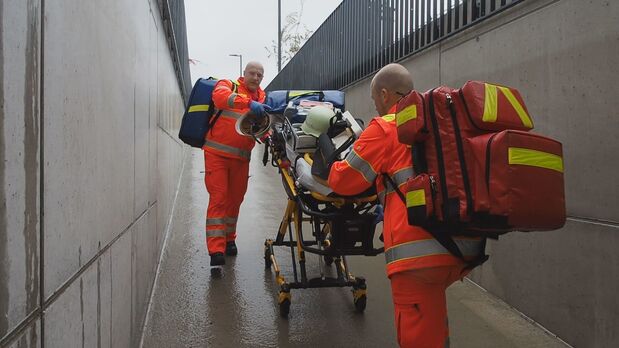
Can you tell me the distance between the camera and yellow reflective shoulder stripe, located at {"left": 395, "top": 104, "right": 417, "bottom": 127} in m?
2.04

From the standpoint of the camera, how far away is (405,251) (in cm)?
223

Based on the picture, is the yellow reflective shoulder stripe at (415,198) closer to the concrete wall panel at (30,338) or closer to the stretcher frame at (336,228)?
the stretcher frame at (336,228)

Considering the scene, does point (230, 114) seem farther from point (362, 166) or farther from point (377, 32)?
point (377, 32)

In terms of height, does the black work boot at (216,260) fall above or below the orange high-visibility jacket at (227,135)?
below

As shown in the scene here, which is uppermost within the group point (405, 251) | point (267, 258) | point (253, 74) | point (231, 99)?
point (253, 74)

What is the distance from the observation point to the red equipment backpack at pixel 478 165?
6.11 feet

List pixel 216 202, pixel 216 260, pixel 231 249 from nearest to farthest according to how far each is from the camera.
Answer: pixel 216 260 → pixel 216 202 → pixel 231 249

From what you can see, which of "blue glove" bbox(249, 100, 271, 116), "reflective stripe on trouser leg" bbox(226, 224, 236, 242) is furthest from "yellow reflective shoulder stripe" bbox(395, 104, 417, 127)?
"reflective stripe on trouser leg" bbox(226, 224, 236, 242)

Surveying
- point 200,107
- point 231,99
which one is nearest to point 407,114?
point 231,99

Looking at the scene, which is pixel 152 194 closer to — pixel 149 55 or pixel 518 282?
pixel 149 55

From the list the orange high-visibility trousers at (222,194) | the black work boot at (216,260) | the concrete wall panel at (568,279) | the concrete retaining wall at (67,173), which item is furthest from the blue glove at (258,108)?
the concrete wall panel at (568,279)

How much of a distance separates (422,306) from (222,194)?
296 centimetres

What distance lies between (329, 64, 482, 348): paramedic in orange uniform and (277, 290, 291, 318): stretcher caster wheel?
4.75ft

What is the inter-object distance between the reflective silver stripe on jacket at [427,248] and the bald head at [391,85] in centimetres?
78
